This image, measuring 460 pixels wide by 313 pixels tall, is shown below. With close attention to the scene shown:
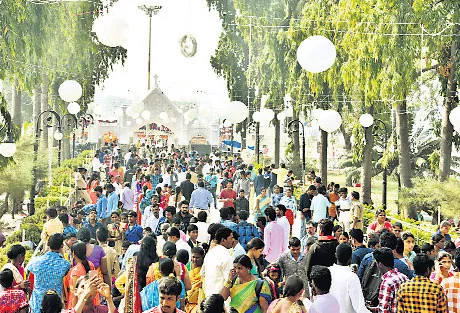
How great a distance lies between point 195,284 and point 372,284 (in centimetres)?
189

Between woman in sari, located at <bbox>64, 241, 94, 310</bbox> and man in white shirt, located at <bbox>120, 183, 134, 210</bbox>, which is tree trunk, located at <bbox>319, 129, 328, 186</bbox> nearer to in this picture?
man in white shirt, located at <bbox>120, 183, 134, 210</bbox>

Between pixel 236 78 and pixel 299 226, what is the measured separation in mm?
22549

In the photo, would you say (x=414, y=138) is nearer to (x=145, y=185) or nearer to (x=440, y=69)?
(x=440, y=69)

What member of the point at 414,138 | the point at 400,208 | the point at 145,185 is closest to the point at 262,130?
the point at 414,138

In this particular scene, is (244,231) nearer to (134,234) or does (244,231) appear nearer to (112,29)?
(134,234)

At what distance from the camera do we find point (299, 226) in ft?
48.5

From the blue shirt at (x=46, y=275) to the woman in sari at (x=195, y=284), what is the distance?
132 centimetres

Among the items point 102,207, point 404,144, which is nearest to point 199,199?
point 102,207

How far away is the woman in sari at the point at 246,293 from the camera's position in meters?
6.75

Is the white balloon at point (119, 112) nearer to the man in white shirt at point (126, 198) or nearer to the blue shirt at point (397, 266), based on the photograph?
the man in white shirt at point (126, 198)

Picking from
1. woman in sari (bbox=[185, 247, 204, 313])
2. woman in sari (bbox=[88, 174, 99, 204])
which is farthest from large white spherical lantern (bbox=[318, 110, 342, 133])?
woman in sari (bbox=[185, 247, 204, 313])

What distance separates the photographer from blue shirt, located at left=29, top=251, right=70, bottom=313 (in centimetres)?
762

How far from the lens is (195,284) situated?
26.4 ft

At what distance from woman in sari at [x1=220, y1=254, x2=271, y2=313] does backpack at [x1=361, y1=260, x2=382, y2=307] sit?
5.17 ft
